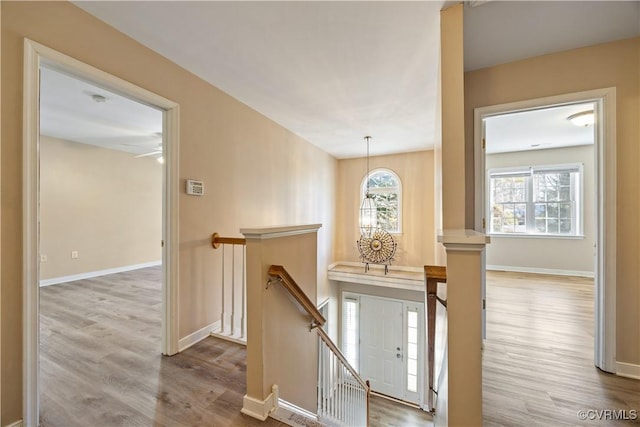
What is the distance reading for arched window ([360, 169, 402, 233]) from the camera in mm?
5742

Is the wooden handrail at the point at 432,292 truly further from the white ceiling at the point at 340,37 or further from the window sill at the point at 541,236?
the window sill at the point at 541,236

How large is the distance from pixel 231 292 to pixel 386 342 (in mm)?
3736

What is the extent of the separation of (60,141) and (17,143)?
167 inches

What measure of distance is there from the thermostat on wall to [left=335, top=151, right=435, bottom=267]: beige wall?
4.11 metres

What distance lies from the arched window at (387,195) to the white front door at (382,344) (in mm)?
1704

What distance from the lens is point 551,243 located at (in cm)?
499

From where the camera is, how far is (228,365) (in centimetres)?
202

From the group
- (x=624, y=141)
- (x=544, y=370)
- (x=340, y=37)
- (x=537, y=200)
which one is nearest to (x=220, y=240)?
(x=340, y=37)

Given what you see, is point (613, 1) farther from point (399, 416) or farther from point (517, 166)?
point (399, 416)

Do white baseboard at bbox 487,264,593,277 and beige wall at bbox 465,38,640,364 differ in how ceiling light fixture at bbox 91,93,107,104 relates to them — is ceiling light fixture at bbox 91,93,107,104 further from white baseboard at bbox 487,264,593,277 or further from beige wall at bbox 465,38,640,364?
white baseboard at bbox 487,264,593,277

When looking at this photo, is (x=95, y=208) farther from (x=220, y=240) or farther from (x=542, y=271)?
(x=542, y=271)

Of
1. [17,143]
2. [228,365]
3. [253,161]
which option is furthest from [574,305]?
[17,143]

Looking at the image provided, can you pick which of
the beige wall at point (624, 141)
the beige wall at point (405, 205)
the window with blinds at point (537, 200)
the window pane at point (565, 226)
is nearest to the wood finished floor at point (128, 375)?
the beige wall at point (624, 141)

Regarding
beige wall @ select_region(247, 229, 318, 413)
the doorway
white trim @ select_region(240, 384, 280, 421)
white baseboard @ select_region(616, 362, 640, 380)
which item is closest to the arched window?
the doorway
